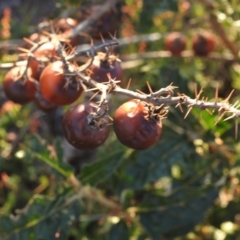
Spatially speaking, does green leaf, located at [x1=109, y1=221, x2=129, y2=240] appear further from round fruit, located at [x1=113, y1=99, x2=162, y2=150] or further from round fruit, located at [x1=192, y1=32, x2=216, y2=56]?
round fruit, located at [x1=192, y1=32, x2=216, y2=56]

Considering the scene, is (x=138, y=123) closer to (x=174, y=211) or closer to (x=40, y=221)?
(x=40, y=221)

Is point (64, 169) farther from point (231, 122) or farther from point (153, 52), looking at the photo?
point (153, 52)

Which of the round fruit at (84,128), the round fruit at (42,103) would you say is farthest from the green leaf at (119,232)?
the round fruit at (84,128)

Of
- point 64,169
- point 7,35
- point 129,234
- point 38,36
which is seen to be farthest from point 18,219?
point 7,35

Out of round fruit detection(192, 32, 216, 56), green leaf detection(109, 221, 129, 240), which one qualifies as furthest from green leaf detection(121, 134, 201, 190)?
round fruit detection(192, 32, 216, 56)

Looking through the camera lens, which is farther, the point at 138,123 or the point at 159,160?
the point at 159,160

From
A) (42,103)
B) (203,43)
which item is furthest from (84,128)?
(203,43)

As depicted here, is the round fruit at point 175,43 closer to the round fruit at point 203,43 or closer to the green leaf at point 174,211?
the round fruit at point 203,43
